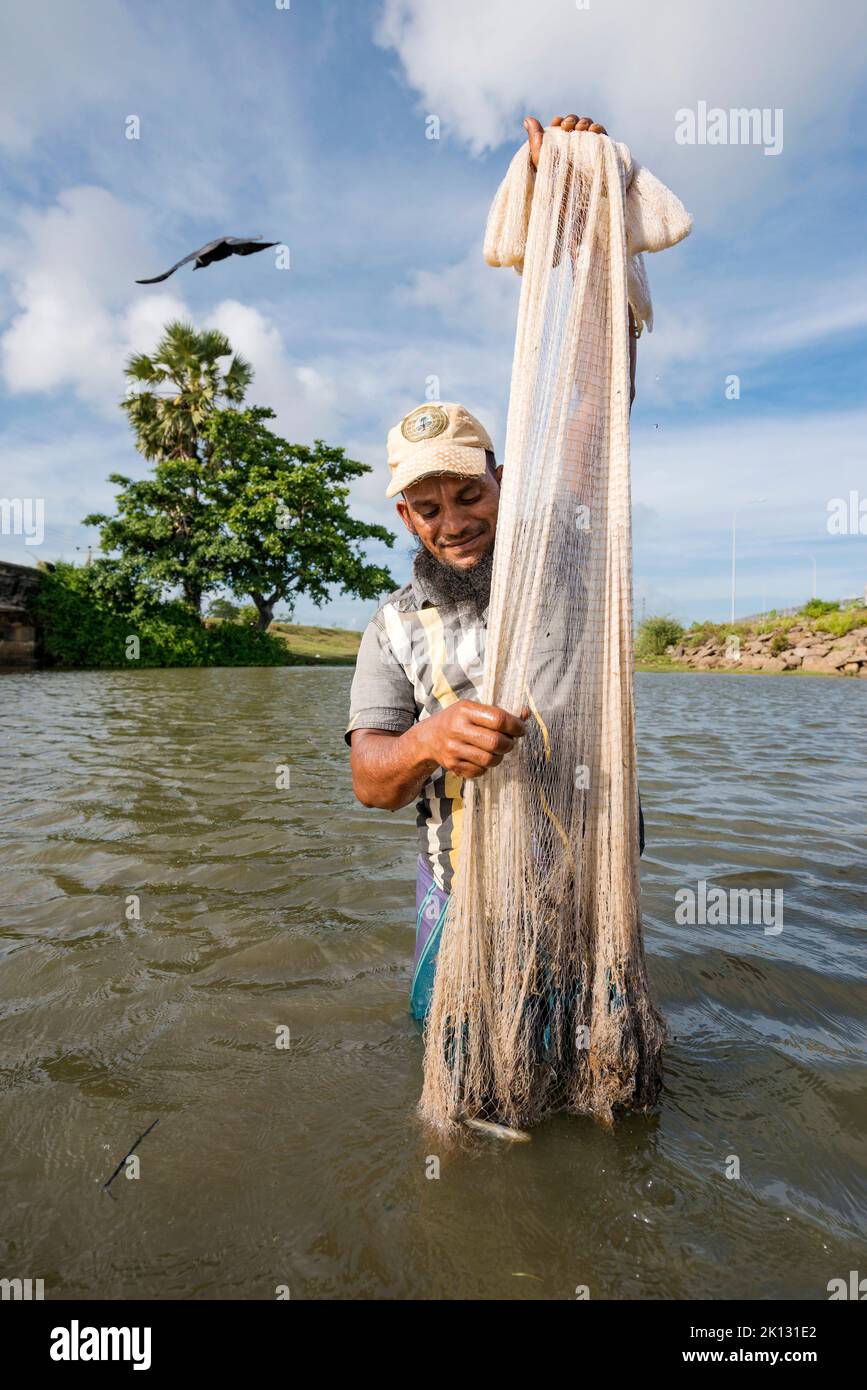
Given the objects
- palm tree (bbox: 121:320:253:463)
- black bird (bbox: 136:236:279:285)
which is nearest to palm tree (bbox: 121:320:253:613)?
palm tree (bbox: 121:320:253:463)

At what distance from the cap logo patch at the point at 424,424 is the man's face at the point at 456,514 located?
5.0 inches

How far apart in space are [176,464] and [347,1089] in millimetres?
26607

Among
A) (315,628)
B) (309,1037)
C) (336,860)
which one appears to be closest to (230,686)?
(336,860)

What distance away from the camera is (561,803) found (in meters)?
2.08

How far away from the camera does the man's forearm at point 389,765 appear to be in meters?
2.01

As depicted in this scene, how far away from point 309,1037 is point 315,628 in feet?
156

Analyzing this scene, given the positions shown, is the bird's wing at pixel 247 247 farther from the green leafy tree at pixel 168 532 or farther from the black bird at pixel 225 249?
the green leafy tree at pixel 168 532

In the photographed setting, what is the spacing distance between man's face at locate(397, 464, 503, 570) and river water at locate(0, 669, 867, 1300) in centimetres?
Answer: 171

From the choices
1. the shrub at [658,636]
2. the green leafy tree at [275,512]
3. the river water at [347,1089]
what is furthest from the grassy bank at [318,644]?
the river water at [347,1089]

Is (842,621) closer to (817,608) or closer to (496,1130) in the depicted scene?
(817,608)

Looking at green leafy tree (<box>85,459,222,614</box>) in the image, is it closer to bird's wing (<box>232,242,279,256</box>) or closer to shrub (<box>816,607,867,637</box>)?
bird's wing (<box>232,242,279,256</box>)

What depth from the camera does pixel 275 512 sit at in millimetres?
26797

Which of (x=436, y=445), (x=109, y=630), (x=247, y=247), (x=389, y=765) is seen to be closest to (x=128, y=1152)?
(x=389, y=765)

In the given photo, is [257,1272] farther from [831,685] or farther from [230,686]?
[831,685]
